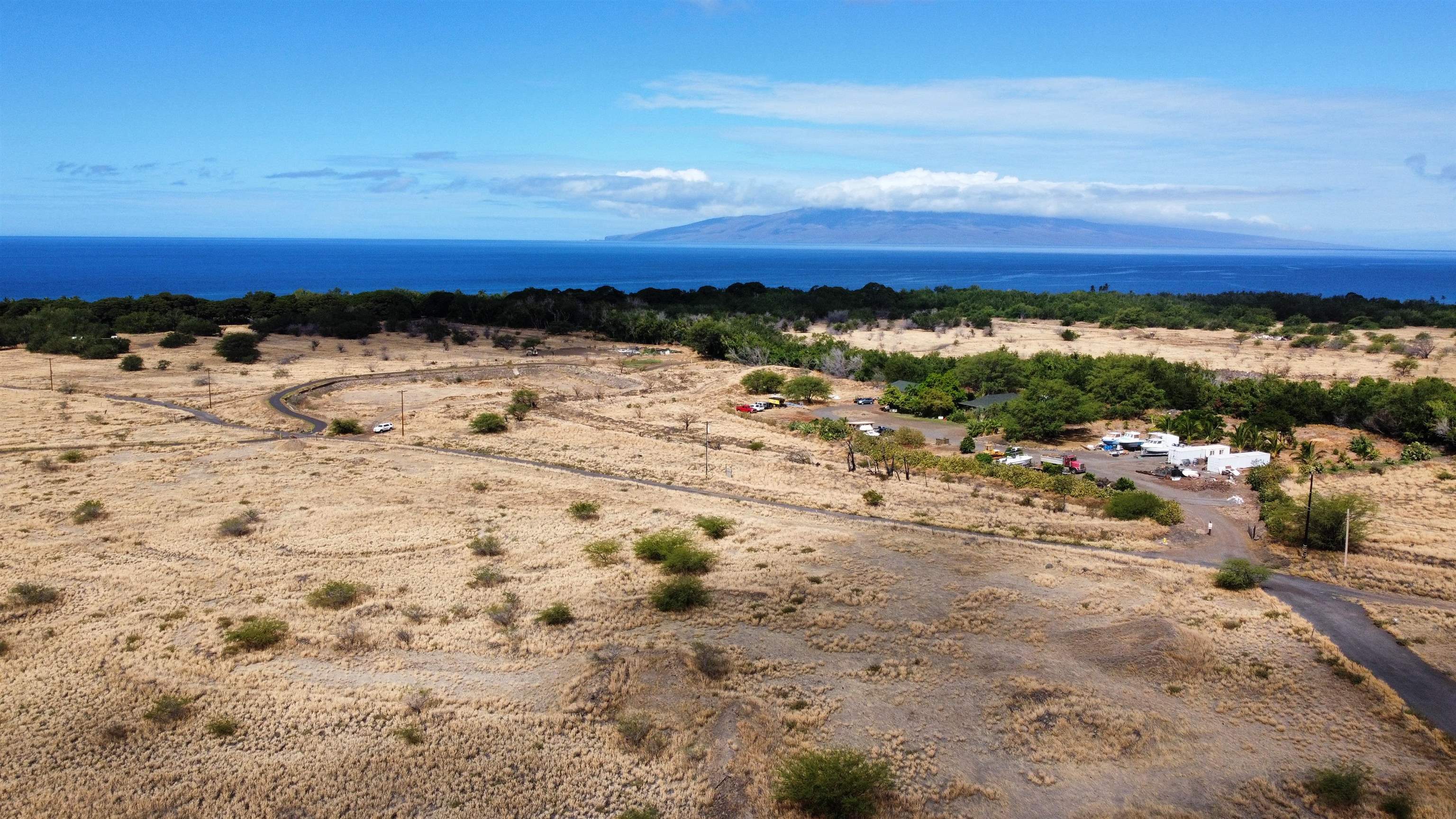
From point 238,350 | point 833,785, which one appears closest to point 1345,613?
point 833,785


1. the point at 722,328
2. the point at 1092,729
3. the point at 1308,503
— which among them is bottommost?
the point at 1092,729

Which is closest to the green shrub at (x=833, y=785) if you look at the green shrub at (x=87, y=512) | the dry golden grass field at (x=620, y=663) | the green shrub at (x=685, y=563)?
the dry golden grass field at (x=620, y=663)

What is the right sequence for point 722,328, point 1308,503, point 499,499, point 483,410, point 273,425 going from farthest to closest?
point 722,328 < point 483,410 < point 273,425 < point 499,499 < point 1308,503

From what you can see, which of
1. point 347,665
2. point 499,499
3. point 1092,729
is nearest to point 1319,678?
point 1092,729

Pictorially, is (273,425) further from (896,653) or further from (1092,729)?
(1092,729)

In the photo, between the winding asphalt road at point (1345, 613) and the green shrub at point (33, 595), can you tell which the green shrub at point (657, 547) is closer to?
the winding asphalt road at point (1345, 613)
